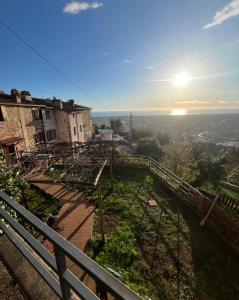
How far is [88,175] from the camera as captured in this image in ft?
33.4

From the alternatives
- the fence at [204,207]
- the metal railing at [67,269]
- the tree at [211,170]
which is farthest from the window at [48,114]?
the metal railing at [67,269]

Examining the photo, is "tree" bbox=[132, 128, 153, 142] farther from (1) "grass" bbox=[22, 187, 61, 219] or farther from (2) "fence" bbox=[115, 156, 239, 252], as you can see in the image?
(1) "grass" bbox=[22, 187, 61, 219]

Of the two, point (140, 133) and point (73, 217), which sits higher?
point (73, 217)

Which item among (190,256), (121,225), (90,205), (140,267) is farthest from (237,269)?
(90,205)

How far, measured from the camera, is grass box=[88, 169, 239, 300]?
6.05 metres

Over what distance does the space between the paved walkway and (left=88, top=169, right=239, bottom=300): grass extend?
452mm

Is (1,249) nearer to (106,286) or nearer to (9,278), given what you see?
(9,278)

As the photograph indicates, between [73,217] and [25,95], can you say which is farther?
[25,95]

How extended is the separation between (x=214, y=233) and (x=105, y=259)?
539 centimetres

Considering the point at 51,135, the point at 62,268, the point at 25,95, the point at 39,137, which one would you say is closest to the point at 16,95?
the point at 25,95

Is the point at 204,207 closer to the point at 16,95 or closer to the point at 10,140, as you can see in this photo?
the point at 10,140

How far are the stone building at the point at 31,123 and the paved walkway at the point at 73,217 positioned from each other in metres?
5.38

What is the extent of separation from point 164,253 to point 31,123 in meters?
18.4

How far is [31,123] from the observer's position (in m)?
20.2
